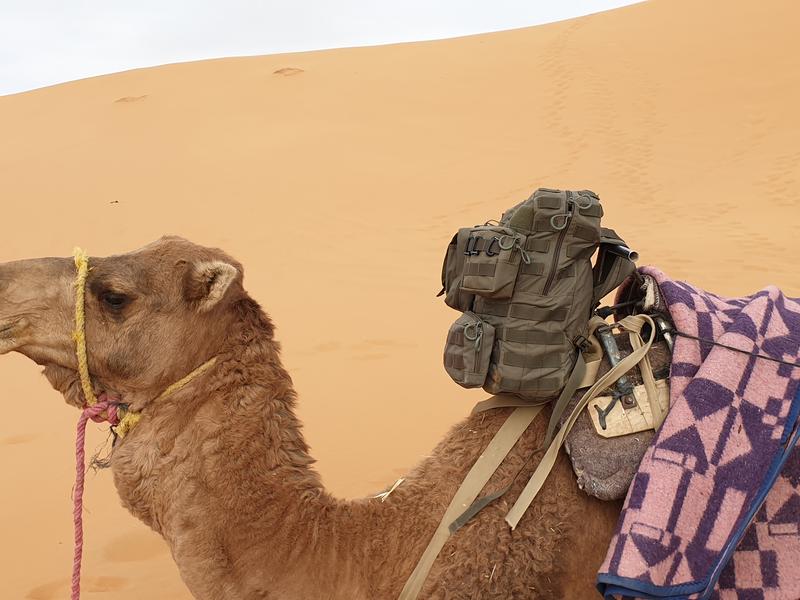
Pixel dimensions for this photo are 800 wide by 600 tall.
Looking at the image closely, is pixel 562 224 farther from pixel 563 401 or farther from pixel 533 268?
pixel 563 401

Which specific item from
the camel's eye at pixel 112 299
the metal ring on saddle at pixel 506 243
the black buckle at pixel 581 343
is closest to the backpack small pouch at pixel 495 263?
the metal ring on saddle at pixel 506 243

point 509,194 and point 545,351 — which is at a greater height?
point 545,351

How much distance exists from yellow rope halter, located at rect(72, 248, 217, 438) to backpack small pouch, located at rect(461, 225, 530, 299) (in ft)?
2.69

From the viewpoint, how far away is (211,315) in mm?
2377

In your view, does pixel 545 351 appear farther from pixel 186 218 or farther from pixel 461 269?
pixel 186 218

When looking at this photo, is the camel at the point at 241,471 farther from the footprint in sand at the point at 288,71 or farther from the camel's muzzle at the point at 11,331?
the footprint in sand at the point at 288,71

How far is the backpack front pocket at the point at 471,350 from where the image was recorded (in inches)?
88.7

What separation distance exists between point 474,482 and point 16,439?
5.21m

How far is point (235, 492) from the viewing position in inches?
87.1

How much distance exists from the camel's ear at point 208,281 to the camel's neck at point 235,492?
0.16 meters

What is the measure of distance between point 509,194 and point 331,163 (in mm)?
4846

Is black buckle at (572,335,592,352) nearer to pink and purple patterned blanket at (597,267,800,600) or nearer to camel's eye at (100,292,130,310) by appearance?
pink and purple patterned blanket at (597,267,800,600)

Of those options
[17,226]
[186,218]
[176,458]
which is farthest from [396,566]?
[17,226]

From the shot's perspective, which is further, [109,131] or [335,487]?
[109,131]
